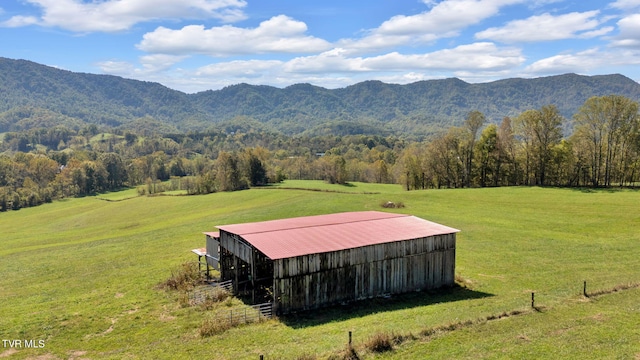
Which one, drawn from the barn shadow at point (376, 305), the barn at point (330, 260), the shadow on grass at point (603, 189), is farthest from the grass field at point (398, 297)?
the shadow on grass at point (603, 189)

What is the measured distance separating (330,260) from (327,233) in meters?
4.18

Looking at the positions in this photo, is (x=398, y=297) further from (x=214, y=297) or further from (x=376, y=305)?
(x=214, y=297)

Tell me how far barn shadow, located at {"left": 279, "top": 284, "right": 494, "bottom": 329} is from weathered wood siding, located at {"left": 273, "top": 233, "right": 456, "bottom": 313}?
550 millimetres

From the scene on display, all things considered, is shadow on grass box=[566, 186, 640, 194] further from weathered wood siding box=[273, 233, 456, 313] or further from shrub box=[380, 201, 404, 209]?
weathered wood siding box=[273, 233, 456, 313]

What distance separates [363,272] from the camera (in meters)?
28.8

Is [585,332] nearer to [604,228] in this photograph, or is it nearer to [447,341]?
[447,341]

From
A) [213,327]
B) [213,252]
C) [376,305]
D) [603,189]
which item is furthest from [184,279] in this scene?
[603,189]

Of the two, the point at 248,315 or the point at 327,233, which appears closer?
the point at 248,315

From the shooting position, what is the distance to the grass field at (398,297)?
1986 centimetres

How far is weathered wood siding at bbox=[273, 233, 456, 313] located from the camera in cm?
2650

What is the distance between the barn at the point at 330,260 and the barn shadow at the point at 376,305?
0.56 metres

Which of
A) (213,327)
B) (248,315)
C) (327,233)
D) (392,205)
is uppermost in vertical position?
(327,233)

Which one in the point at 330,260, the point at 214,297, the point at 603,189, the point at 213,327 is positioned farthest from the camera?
the point at 603,189

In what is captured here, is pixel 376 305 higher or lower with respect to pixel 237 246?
lower
